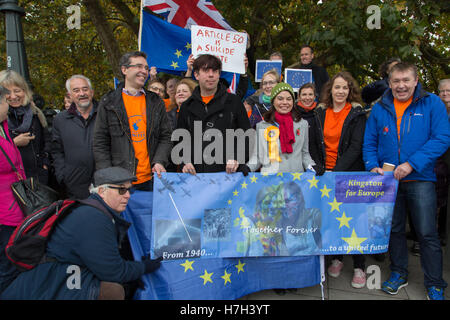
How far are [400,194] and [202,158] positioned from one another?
1838 mm

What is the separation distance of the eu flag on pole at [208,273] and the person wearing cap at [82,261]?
15.5 inches

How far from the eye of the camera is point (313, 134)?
134 inches

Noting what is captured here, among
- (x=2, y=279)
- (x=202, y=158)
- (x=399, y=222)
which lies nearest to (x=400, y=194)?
(x=399, y=222)

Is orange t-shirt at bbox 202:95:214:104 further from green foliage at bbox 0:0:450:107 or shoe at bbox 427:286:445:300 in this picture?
green foliage at bbox 0:0:450:107

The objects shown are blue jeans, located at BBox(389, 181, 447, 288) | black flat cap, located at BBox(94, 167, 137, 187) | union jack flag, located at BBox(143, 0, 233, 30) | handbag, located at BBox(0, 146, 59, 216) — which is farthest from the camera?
union jack flag, located at BBox(143, 0, 233, 30)

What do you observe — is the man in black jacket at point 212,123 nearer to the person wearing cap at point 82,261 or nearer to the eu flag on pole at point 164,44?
the person wearing cap at point 82,261

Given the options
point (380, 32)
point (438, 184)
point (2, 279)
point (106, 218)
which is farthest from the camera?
point (380, 32)

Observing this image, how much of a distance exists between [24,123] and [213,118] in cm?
194

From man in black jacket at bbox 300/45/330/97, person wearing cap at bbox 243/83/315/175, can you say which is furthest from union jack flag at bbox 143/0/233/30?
person wearing cap at bbox 243/83/315/175

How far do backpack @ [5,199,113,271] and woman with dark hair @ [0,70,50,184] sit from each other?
1.31 meters

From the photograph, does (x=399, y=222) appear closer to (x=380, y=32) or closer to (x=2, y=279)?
(x=2, y=279)

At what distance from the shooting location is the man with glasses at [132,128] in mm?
3045

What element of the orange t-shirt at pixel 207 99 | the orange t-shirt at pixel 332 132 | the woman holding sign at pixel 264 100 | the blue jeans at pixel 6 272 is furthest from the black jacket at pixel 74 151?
the orange t-shirt at pixel 332 132

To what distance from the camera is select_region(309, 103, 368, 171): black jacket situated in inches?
129
